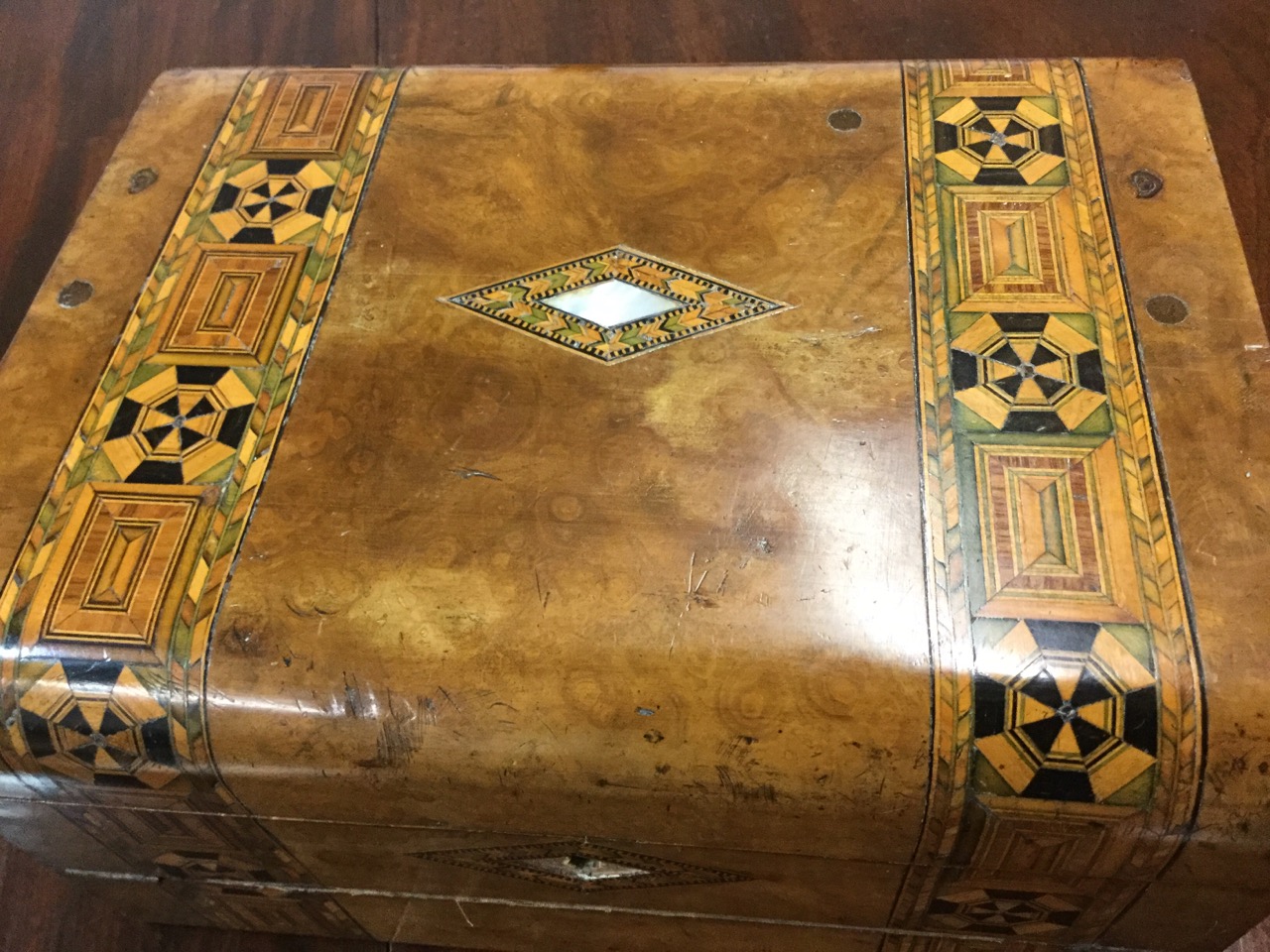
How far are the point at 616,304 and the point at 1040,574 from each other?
21.1 inches

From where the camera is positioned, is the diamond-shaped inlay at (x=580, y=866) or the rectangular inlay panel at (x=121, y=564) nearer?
the rectangular inlay panel at (x=121, y=564)

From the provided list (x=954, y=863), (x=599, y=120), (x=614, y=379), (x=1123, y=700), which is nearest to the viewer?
(x=1123, y=700)

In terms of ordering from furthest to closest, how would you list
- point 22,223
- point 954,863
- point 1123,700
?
A: point 22,223
point 954,863
point 1123,700

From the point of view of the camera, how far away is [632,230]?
4.33 feet

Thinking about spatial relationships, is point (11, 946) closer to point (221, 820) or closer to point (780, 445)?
point (221, 820)

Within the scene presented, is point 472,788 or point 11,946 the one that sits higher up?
point 472,788

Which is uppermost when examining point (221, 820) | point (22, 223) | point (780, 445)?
point (22, 223)

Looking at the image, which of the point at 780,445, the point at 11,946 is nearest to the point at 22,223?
the point at 11,946

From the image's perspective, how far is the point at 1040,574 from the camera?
102cm

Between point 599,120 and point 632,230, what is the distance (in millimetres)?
191

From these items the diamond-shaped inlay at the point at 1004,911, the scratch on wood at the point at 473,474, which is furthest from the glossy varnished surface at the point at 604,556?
the diamond-shaped inlay at the point at 1004,911

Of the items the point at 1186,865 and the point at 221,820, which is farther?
the point at 221,820

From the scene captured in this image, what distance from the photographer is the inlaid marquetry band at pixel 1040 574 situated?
98cm

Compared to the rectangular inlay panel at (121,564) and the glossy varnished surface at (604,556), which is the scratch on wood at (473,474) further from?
the rectangular inlay panel at (121,564)
